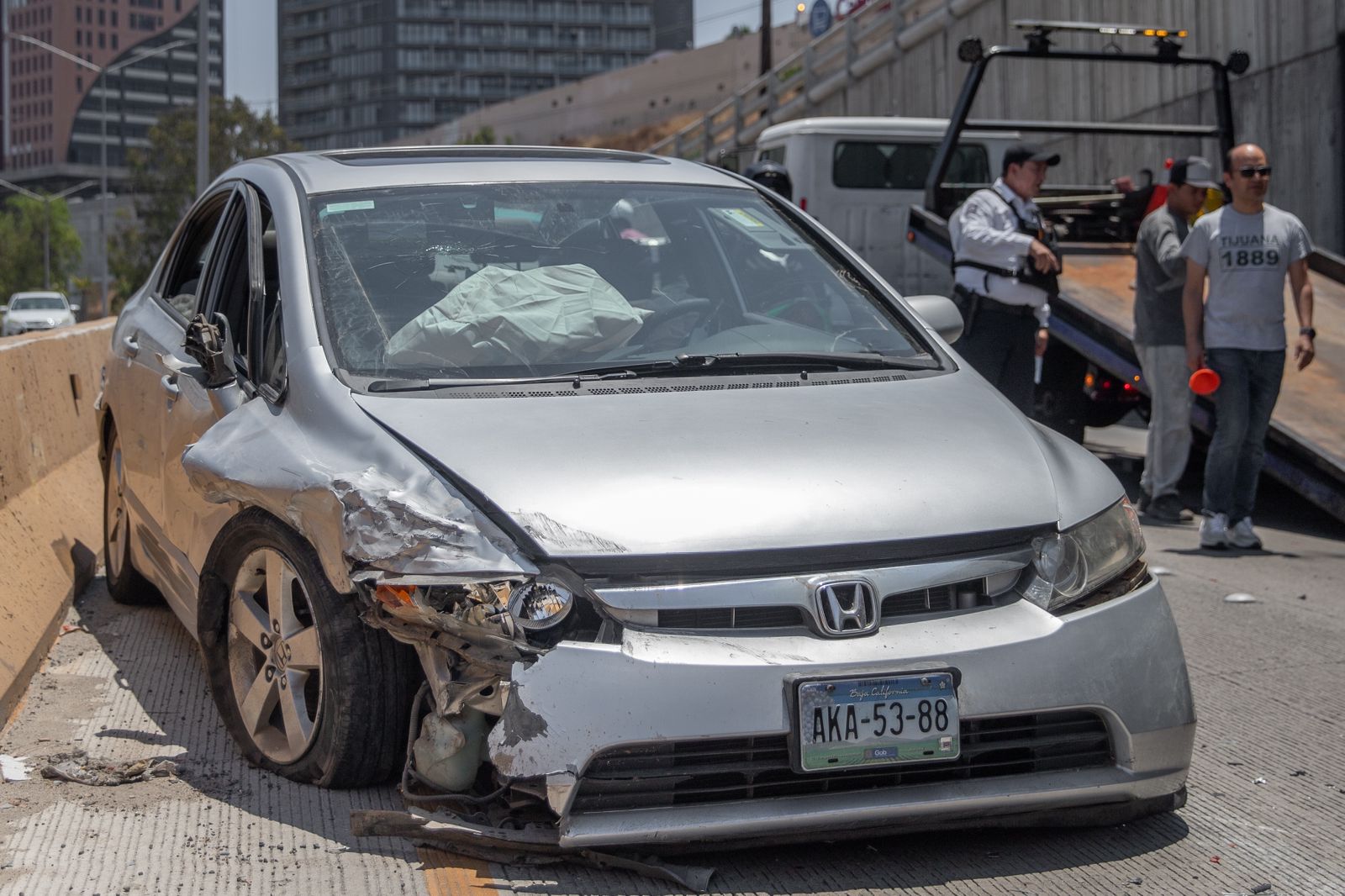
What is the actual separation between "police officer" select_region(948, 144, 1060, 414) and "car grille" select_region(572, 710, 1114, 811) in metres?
4.98

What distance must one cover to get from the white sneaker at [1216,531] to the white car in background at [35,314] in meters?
40.8

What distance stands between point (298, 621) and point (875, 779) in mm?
1411

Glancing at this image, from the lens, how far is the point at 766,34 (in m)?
43.5

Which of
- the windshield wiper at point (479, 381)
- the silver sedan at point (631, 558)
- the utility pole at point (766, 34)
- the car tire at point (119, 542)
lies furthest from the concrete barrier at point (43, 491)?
the utility pole at point (766, 34)

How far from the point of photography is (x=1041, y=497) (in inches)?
139

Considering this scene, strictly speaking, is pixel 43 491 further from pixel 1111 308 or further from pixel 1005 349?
pixel 1111 308

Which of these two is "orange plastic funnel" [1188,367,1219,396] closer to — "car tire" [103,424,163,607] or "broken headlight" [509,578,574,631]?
"car tire" [103,424,163,607]

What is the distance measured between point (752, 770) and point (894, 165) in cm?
1257

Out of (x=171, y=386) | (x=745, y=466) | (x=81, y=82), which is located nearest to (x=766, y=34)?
(x=171, y=386)

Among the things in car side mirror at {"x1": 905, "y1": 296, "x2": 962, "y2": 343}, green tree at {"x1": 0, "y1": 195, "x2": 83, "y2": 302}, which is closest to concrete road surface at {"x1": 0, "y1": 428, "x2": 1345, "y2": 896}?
car side mirror at {"x1": 905, "y1": 296, "x2": 962, "y2": 343}

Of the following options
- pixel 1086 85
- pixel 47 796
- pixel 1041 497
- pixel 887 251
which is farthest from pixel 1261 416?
pixel 1086 85

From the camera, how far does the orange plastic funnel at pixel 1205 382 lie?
7.62m

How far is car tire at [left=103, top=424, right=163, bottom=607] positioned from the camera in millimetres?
5867

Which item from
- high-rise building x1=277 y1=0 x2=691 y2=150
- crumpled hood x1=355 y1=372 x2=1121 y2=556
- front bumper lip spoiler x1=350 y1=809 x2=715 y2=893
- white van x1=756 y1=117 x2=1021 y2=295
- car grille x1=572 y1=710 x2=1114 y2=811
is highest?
high-rise building x1=277 y1=0 x2=691 y2=150
